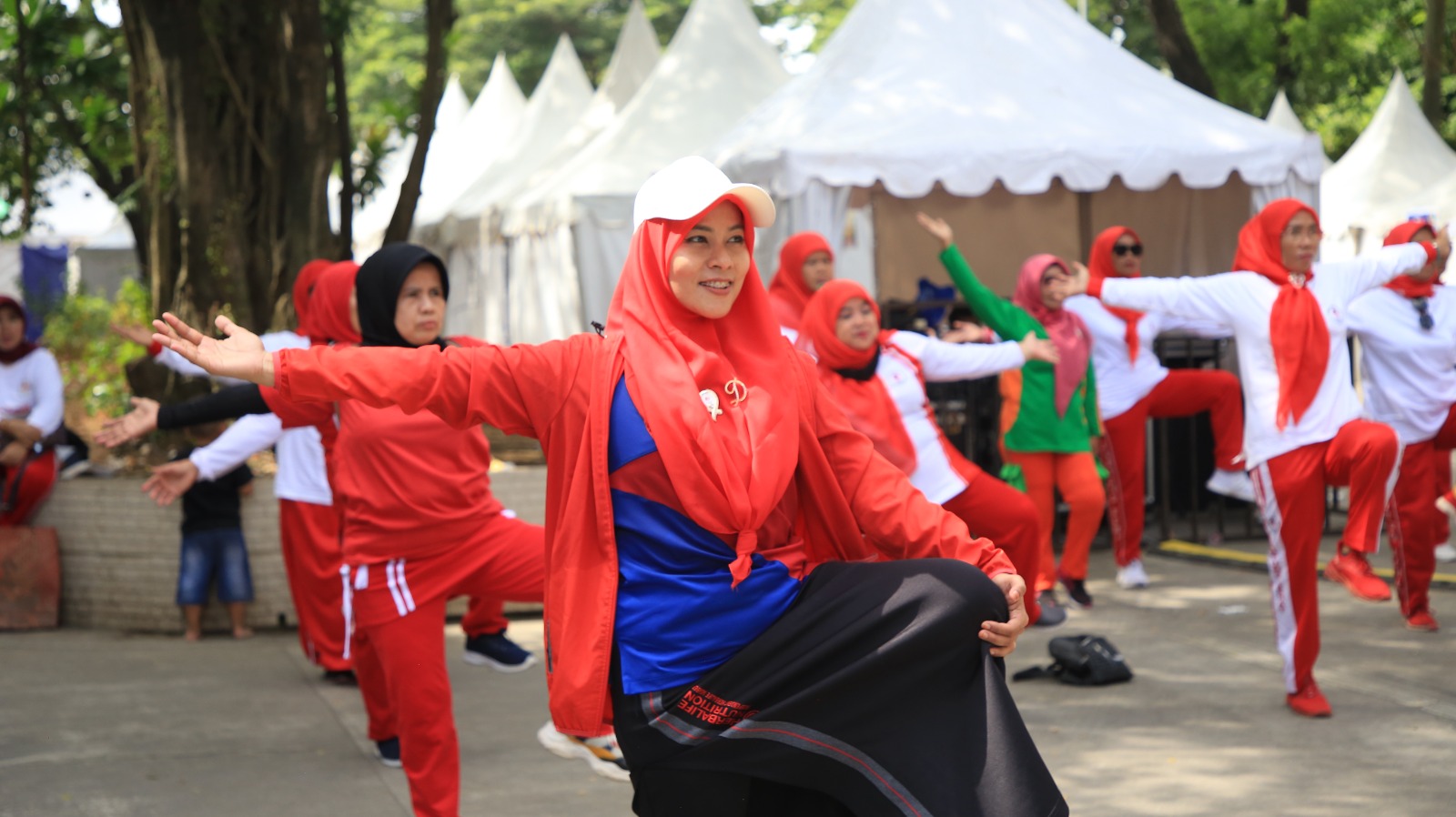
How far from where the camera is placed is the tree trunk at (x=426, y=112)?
1090cm

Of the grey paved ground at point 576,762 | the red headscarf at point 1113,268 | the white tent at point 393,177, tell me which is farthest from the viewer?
the white tent at point 393,177

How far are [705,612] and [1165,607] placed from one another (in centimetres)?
603

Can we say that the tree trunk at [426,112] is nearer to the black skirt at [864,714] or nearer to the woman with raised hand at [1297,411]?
the woman with raised hand at [1297,411]

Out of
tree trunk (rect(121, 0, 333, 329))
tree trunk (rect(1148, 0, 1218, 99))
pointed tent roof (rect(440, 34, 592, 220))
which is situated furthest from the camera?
pointed tent roof (rect(440, 34, 592, 220))

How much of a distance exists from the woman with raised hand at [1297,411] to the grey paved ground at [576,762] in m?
0.46

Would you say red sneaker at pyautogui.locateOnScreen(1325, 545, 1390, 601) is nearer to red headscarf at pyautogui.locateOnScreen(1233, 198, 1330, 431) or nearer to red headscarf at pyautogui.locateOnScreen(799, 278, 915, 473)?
red headscarf at pyautogui.locateOnScreen(1233, 198, 1330, 431)

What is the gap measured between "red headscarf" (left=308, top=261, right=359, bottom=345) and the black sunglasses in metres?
5.35

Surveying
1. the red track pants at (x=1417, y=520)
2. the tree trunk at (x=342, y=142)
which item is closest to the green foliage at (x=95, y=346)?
the tree trunk at (x=342, y=142)

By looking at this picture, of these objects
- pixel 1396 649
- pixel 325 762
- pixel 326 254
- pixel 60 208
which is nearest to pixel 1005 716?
pixel 325 762

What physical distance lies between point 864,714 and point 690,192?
114cm

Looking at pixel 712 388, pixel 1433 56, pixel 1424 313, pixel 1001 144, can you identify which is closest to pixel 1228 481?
pixel 1424 313

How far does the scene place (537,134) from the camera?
20906mm

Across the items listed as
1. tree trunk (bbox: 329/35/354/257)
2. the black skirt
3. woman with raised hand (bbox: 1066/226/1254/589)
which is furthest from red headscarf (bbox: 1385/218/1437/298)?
tree trunk (bbox: 329/35/354/257)

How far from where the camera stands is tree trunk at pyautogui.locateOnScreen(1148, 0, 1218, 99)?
15156 millimetres
